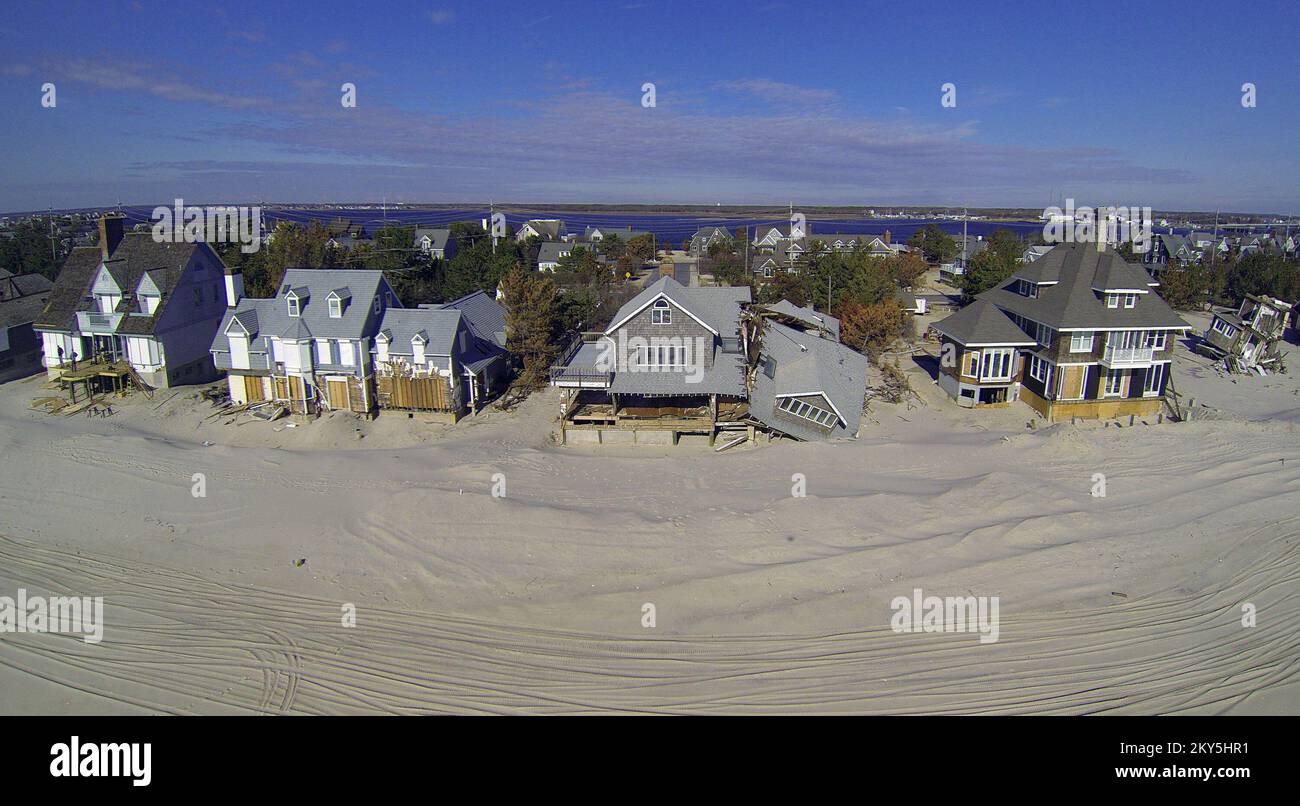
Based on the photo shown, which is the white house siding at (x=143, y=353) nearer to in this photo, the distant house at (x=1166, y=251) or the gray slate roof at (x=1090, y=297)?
the gray slate roof at (x=1090, y=297)

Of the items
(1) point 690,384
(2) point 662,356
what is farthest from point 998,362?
(2) point 662,356

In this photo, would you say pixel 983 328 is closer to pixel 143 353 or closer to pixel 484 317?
pixel 484 317

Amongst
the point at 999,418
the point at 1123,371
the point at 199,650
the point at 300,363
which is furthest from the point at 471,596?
the point at 1123,371

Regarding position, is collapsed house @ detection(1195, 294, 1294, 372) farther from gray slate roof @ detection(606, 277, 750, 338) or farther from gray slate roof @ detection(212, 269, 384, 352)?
gray slate roof @ detection(212, 269, 384, 352)

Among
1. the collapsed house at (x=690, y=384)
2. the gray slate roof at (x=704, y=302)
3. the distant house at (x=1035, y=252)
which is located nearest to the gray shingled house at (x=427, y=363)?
the collapsed house at (x=690, y=384)
